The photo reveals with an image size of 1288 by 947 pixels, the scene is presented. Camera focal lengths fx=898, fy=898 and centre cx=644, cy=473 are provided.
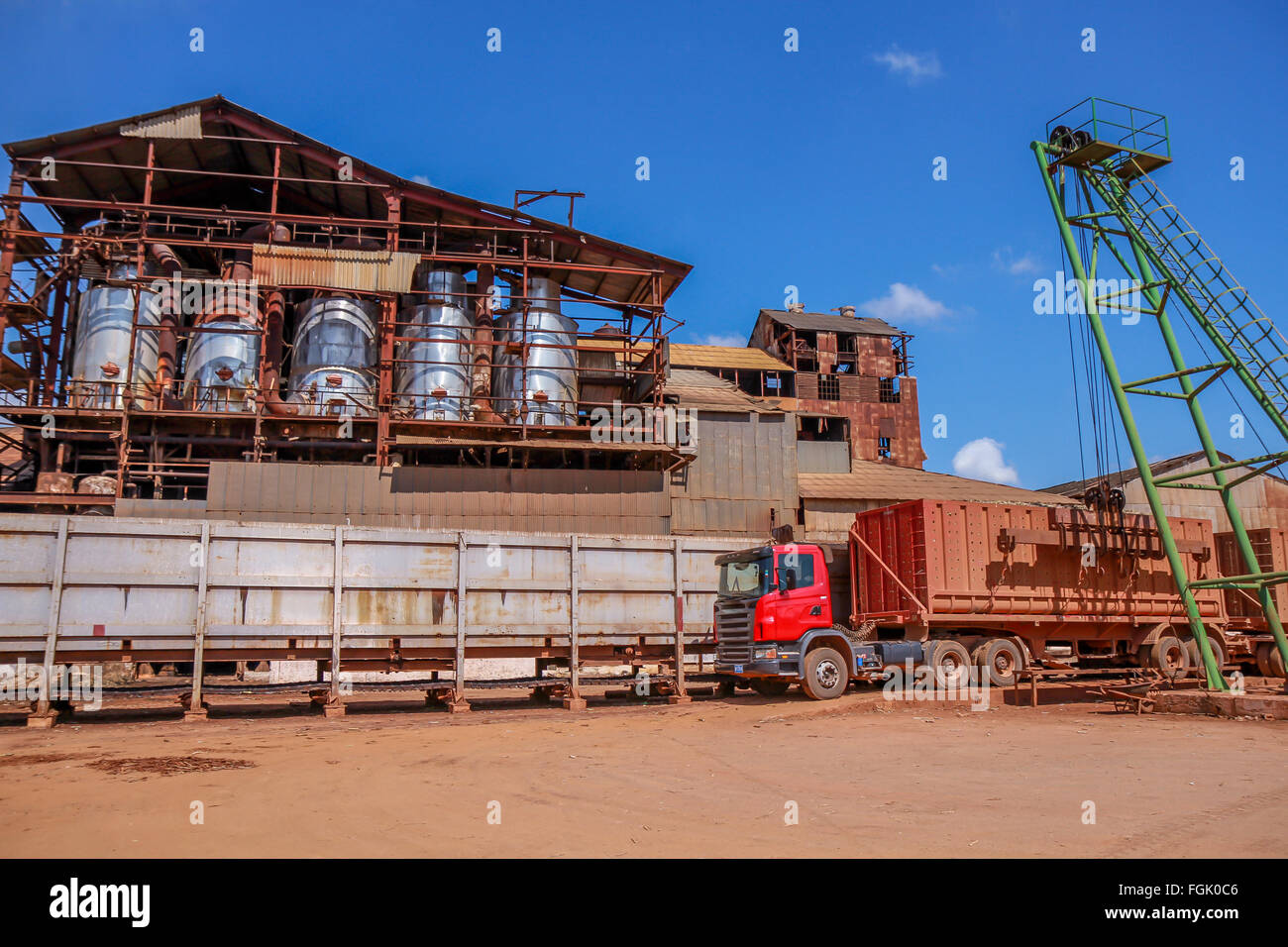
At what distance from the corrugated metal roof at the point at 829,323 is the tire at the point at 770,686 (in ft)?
129

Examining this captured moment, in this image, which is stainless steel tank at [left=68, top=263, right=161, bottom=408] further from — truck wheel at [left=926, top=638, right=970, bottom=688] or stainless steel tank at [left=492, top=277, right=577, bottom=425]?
truck wheel at [left=926, top=638, right=970, bottom=688]

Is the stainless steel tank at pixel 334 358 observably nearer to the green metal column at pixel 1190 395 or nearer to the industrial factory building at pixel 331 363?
the industrial factory building at pixel 331 363

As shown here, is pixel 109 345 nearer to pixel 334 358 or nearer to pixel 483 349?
pixel 334 358

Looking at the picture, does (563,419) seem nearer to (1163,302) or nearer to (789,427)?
(789,427)

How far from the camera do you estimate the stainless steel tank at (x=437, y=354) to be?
27953mm

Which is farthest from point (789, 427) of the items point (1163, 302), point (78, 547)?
point (78, 547)

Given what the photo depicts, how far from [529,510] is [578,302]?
8.61 m

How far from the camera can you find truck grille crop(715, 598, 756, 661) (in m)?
→ 16.7

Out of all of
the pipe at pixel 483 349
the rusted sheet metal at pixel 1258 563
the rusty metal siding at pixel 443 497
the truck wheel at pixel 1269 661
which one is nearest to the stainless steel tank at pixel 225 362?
the rusty metal siding at pixel 443 497

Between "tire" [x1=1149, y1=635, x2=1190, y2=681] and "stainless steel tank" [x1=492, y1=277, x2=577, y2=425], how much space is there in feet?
55.8

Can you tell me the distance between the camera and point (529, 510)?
26.5 m

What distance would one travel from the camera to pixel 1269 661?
21453 mm

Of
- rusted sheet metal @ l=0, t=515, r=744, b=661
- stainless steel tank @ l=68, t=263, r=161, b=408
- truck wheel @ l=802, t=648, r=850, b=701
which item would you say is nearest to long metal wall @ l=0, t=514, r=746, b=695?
rusted sheet metal @ l=0, t=515, r=744, b=661

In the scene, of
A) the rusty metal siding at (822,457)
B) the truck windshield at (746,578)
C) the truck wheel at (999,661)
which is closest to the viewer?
the truck windshield at (746,578)
